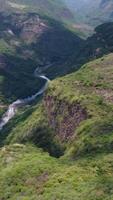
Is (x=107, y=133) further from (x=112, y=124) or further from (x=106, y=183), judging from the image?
(x=106, y=183)

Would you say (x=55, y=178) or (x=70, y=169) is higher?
(x=70, y=169)

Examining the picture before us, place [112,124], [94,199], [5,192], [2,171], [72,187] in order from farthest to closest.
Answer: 1. [112,124]
2. [2,171]
3. [5,192]
4. [72,187]
5. [94,199]

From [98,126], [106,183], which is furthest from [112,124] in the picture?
[106,183]

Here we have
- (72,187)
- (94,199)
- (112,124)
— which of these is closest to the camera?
(94,199)

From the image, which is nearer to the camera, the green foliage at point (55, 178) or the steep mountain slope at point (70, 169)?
the green foliage at point (55, 178)

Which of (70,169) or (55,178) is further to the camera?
(70,169)

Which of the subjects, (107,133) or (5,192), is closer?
(5,192)

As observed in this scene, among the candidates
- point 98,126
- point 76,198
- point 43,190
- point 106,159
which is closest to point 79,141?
point 98,126

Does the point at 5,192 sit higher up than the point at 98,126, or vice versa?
the point at 98,126

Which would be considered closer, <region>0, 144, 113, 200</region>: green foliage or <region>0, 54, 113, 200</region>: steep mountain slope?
<region>0, 144, 113, 200</region>: green foliage
